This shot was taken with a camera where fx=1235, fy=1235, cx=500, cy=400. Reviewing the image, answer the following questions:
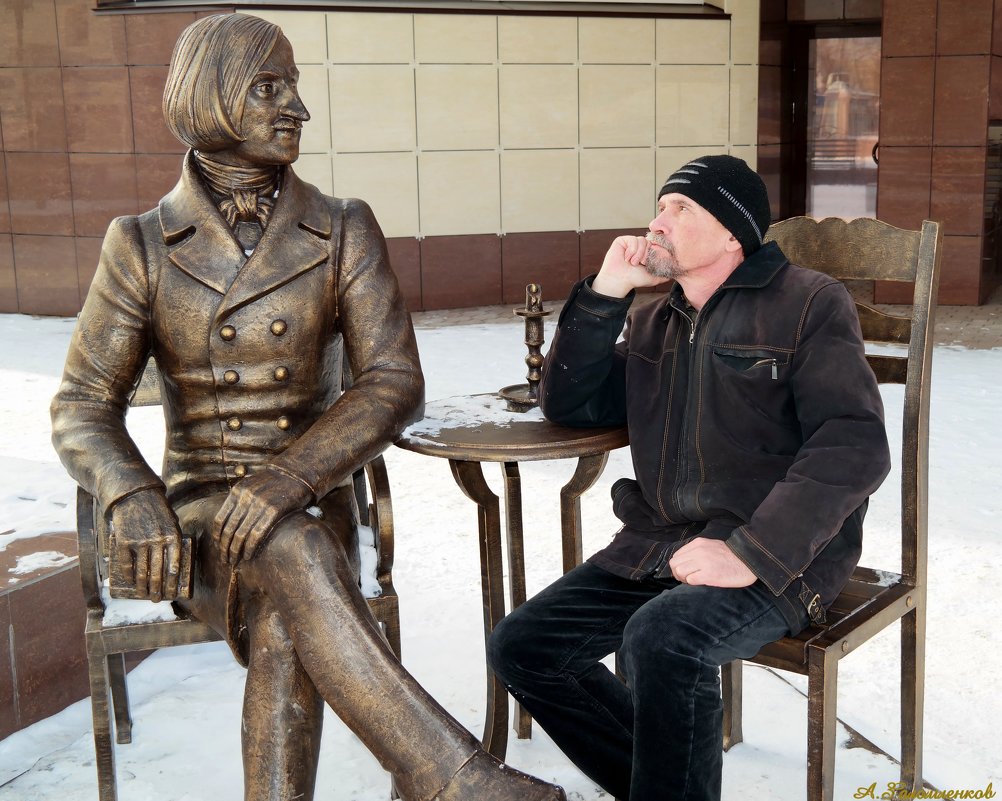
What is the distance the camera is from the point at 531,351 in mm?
3152

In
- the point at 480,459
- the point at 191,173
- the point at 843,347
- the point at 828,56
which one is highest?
the point at 828,56

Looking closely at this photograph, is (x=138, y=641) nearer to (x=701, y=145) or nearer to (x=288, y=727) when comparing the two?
(x=288, y=727)

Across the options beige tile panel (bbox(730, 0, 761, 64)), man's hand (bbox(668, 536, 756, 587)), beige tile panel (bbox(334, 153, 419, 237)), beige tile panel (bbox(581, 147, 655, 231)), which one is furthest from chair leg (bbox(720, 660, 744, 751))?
beige tile panel (bbox(730, 0, 761, 64))

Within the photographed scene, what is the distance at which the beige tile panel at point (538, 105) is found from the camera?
9359 mm

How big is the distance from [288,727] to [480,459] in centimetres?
74

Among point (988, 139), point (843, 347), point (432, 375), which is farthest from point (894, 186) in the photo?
point (843, 347)

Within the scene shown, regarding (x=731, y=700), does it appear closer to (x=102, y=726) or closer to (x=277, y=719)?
(x=277, y=719)

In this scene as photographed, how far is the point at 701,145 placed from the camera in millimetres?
9867

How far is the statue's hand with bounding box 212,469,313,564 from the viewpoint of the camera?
7.53 ft

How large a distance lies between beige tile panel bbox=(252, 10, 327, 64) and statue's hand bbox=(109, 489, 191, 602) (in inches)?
270

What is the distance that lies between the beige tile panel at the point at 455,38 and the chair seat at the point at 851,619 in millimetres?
7053

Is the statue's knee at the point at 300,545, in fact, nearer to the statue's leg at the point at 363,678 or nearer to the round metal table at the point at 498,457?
the statue's leg at the point at 363,678

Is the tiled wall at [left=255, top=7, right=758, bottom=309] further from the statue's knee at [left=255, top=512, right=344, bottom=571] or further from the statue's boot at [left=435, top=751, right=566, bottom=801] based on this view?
the statue's boot at [left=435, top=751, right=566, bottom=801]

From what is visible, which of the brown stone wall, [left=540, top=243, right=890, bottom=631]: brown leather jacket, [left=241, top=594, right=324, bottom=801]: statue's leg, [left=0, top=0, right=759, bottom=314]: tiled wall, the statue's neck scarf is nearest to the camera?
[left=241, top=594, right=324, bottom=801]: statue's leg
